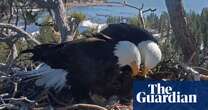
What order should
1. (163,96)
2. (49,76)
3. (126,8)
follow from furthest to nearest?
(126,8) < (49,76) < (163,96)

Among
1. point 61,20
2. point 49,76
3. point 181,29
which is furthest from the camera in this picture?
point 61,20

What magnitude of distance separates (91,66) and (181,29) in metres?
0.64

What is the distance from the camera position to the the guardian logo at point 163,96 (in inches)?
115

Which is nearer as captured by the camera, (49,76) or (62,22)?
(49,76)

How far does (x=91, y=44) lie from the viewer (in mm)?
3379

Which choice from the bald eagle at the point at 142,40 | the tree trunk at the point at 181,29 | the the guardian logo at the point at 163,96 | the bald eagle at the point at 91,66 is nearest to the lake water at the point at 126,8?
the tree trunk at the point at 181,29

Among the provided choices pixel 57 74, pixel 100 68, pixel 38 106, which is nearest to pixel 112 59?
pixel 100 68

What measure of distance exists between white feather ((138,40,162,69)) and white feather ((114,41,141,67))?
0.04 meters

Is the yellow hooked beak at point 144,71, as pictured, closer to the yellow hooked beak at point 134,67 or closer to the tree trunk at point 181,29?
the yellow hooked beak at point 134,67

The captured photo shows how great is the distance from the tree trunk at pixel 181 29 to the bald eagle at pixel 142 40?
0.26 metres

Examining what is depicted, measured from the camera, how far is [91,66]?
3.33 meters

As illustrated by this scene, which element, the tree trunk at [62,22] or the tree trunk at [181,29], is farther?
the tree trunk at [62,22]

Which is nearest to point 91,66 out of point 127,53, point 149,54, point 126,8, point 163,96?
point 127,53

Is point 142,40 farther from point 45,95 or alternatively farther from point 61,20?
point 61,20
